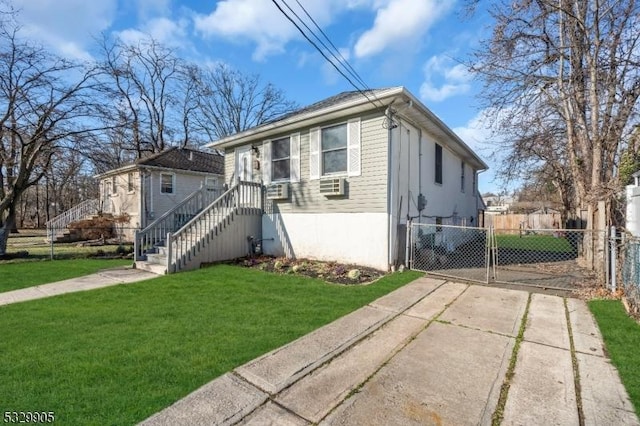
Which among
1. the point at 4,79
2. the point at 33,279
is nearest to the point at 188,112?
the point at 4,79

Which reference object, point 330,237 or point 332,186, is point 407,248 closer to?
point 330,237

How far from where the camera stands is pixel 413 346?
3.34 m

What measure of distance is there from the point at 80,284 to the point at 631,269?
Answer: 9823mm

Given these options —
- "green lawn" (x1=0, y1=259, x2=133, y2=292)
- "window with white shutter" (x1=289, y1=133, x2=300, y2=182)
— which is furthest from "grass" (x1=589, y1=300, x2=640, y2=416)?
"green lawn" (x1=0, y1=259, x2=133, y2=292)

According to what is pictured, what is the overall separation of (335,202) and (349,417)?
6094 millimetres

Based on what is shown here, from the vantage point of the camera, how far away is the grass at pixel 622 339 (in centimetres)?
258

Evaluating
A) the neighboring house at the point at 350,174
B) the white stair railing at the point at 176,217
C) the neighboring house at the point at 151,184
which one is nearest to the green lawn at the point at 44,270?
the white stair railing at the point at 176,217

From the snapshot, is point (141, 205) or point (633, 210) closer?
point (633, 210)

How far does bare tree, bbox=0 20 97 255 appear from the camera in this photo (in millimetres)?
9367

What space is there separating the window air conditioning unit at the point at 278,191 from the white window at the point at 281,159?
0.40 metres

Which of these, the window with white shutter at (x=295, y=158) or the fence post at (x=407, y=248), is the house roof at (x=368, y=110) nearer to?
the window with white shutter at (x=295, y=158)

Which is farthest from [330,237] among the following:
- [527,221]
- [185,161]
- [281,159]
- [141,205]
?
[527,221]

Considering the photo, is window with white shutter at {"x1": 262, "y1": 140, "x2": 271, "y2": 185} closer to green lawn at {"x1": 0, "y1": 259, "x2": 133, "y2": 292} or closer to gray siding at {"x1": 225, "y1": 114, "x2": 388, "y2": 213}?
gray siding at {"x1": 225, "y1": 114, "x2": 388, "y2": 213}

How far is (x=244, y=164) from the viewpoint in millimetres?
10453
